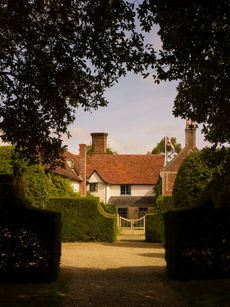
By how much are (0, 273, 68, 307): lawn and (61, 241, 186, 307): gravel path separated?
259 mm

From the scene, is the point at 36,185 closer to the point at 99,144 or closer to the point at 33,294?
the point at 33,294

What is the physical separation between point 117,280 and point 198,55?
785 centimetres

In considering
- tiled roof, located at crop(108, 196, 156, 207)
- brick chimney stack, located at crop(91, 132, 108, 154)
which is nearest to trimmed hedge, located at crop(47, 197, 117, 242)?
tiled roof, located at crop(108, 196, 156, 207)

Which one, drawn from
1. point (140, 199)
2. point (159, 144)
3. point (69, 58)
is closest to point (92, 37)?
point (69, 58)

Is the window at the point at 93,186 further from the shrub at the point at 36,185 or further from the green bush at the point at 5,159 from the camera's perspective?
the green bush at the point at 5,159

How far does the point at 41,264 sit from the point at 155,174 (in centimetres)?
4849

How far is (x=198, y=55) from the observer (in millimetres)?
7812

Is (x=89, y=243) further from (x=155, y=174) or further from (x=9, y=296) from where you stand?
(x=155, y=174)

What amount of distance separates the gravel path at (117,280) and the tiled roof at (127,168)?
3823 centimetres

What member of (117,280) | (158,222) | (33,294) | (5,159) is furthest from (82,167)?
(33,294)

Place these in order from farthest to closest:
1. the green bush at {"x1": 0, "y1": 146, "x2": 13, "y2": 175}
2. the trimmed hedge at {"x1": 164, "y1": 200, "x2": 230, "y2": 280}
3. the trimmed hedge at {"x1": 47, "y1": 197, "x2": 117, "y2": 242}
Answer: the trimmed hedge at {"x1": 47, "y1": 197, "x2": 117, "y2": 242}, the green bush at {"x1": 0, "y1": 146, "x2": 13, "y2": 175}, the trimmed hedge at {"x1": 164, "y1": 200, "x2": 230, "y2": 280}

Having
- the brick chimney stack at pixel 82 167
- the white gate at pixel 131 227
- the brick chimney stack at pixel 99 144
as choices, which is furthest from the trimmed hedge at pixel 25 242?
the brick chimney stack at pixel 99 144

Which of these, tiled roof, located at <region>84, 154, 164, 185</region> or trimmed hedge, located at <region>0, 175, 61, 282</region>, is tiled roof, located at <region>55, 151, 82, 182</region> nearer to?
tiled roof, located at <region>84, 154, 164, 185</region>

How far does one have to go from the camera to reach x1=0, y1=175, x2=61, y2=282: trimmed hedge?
1276 cm
